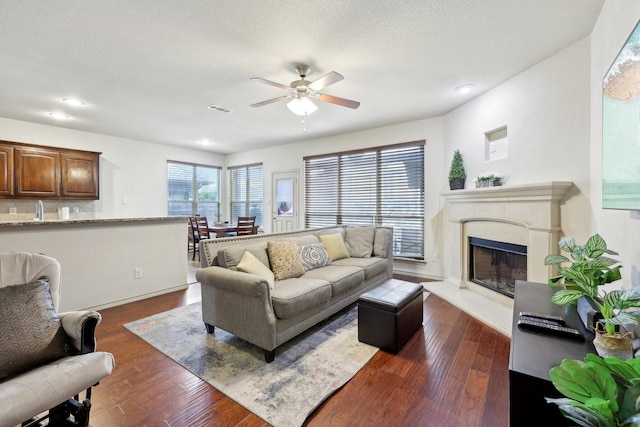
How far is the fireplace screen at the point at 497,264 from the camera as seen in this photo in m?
3.22

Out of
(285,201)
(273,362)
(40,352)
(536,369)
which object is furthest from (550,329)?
(285,201)

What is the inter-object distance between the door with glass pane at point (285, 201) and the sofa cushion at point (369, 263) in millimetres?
2887

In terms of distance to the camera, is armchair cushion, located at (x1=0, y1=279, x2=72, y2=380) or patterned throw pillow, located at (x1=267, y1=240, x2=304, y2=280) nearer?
armchair cushion, located at (x1=0, y1=279, x2=72, y2=380)

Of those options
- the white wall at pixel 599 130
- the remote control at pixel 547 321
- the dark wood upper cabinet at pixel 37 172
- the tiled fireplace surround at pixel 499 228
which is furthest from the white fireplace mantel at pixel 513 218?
the dark wood upper cabinet at pixel 37 172

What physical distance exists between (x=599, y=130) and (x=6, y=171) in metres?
7.30

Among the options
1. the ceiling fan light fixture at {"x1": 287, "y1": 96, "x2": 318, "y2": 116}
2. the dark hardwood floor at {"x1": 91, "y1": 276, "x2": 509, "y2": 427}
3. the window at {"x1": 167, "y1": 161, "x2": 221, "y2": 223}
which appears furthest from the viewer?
the window at {"x1": 167, "y1": 161, "x2": 221, "y2": 223}

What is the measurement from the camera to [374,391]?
1.87 m

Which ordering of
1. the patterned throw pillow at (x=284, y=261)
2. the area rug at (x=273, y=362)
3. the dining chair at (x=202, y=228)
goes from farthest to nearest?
the dining chair at (x=202, y=228)
the patterned throw pillow at (x=284, y=261)
the area rug at (x=273, y=362)

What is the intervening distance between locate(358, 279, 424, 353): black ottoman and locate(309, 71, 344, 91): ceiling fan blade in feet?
6.42

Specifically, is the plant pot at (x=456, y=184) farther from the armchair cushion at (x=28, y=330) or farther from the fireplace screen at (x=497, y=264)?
the armchair cushion at (x=28, y=330)

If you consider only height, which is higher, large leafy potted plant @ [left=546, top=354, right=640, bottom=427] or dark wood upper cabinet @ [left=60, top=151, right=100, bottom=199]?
dark wood upper cabinet @ [left=60, top=151, right=100, bottom=199]

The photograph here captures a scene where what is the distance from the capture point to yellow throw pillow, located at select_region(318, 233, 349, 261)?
3.80 meters

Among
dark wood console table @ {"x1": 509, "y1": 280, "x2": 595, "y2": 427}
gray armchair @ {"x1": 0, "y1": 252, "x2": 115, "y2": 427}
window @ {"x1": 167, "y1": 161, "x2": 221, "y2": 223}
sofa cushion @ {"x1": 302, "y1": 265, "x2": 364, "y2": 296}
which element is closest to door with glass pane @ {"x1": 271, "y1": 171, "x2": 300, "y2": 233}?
window @ {"x1": 167, "y1": 161, "x2": 221, "y2": 223}

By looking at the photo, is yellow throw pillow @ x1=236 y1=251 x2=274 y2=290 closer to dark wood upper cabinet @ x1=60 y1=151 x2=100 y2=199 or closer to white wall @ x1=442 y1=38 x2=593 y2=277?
white wall @ x1=442 y1=38 x2=593 y2=277
